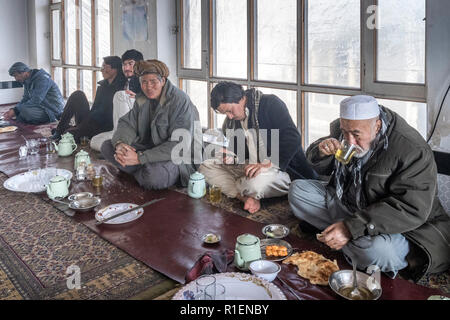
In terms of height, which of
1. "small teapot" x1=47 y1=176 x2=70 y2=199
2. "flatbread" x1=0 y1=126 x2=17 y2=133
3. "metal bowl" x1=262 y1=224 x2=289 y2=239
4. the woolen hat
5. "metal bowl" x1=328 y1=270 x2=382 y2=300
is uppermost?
the woolen hat

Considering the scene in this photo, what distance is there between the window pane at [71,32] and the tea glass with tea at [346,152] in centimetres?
613

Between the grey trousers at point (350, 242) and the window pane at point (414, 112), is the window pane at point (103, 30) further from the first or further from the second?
the grey trousers at point (350, 242)

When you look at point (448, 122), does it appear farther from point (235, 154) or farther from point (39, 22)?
point (39, 22)

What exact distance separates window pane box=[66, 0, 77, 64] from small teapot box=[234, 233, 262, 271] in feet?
20.3

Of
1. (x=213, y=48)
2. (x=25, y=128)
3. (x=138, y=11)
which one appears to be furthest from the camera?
(x=25, y=128)

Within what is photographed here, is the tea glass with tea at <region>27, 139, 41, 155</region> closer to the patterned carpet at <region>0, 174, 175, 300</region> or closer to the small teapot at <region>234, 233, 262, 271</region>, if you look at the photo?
the patterned carpet at <region>0, 174, 175, 300</region>

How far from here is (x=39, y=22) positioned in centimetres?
780

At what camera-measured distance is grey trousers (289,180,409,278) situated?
6.17 feet

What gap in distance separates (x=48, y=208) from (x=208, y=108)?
2.19 metres

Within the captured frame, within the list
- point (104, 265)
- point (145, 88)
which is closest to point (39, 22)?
point (145, 88)

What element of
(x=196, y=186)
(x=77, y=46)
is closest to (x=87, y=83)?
(x=77, y=46)

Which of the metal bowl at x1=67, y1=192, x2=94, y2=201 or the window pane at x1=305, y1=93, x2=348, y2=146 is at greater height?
the window pane at x1=305, y1=93, x2=348, y2=146

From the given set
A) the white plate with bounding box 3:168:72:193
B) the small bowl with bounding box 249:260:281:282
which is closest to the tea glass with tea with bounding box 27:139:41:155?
the white plate with bounding box 3:168:72:193

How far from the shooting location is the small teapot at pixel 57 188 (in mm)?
2863
